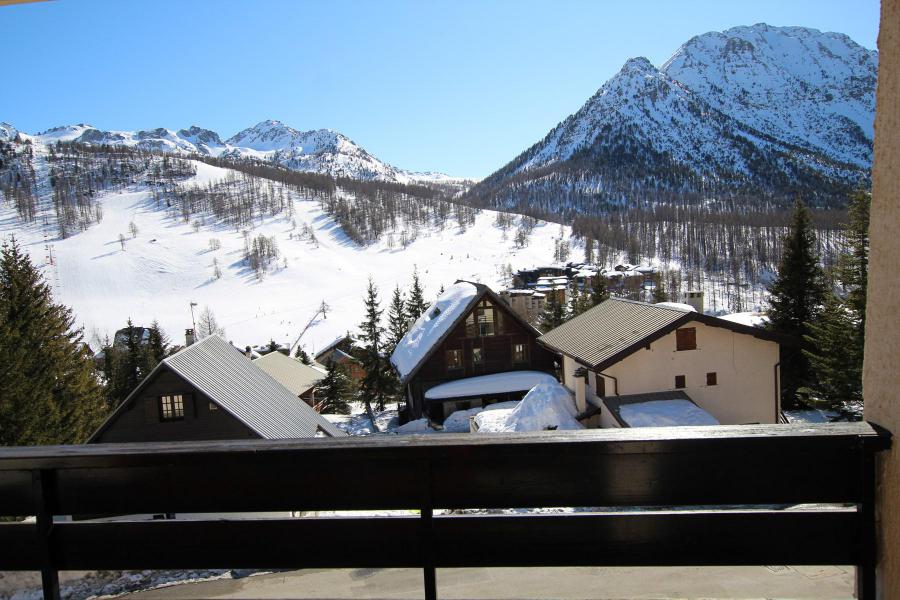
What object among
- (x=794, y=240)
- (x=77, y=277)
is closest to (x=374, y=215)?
(x=77, y=277)

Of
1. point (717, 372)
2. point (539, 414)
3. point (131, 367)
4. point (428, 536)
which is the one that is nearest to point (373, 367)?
point (131, 367)

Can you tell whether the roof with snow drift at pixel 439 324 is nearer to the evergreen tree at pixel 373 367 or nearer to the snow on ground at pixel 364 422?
the snow on ground at pixel 364 422

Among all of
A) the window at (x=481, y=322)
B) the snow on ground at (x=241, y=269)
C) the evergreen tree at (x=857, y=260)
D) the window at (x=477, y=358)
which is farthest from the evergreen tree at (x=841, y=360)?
the snow on ground at (x=241, y=269)

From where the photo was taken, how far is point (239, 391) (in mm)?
16391

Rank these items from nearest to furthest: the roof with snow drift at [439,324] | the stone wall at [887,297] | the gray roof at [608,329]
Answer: the stone wall at [887,297] → the gray roof at [608,329] → the roof with snow drift at [439,324]

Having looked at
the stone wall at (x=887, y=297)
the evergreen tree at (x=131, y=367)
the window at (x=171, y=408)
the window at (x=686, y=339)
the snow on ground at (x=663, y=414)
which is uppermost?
the stone wall at (x=887, y=297)

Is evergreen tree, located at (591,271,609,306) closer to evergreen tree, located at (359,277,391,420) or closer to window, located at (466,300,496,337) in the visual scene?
window, located at (466,300,496,337)

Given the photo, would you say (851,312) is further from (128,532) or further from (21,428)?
(21,428)

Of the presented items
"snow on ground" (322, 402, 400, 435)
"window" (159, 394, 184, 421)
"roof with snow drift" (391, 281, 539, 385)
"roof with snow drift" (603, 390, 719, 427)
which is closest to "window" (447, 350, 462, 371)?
"roof with snow drift" (391, 281, 539, 385)

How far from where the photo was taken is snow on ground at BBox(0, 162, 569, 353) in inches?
3388

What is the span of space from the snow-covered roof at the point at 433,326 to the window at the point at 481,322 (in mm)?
752

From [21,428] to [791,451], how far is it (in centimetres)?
2135

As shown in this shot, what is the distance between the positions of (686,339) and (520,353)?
1096 cm

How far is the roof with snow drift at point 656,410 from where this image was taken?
13422mm
